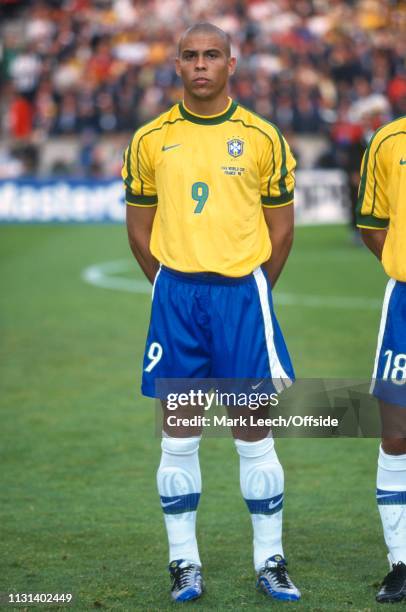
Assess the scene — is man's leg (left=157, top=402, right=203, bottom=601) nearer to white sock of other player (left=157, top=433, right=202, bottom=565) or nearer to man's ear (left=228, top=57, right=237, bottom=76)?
white sock of other player (left=157, top=433, right=202, bottom=565)

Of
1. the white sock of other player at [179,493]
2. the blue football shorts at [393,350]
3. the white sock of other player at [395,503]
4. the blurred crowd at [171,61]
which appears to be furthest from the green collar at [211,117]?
the blurred crowd at [171,61]

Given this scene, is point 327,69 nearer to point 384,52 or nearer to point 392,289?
point 384,52

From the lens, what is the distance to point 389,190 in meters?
4.82

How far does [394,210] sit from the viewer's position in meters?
4.79

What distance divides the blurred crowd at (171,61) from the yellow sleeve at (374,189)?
20931 millimetres

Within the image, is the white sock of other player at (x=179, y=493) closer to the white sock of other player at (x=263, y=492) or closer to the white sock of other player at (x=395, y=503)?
the white sock of other player at (x=263, y=492)

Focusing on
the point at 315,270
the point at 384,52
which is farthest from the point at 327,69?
the point at 315,270

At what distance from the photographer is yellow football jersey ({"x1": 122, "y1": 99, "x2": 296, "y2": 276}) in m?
4.80

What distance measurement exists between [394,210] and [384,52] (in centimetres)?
2508

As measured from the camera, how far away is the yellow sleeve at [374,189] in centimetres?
483

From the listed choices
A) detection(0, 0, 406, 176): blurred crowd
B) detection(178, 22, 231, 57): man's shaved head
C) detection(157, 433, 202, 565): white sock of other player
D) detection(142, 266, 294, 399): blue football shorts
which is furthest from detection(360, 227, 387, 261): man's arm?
detection(0, 0, 406, 176): blurred crowd

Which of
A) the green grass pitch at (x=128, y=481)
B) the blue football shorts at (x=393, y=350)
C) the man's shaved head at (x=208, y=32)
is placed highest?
the man's shaved head at (x=208, y=32)

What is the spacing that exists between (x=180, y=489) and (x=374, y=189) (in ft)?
4.70

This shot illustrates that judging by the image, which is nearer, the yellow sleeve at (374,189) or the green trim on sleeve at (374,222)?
the yellow sleeve at (374,189)
